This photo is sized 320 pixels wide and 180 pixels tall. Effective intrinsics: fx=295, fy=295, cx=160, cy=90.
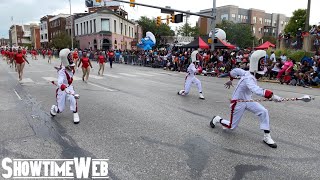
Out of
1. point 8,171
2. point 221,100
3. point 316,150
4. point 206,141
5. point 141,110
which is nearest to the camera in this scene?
point 8,171

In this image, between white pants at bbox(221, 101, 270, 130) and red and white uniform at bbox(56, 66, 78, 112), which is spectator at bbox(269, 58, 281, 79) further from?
red and white uniform at bbox(56, 66, 78, 112)

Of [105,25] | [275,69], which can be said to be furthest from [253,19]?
[275,69]

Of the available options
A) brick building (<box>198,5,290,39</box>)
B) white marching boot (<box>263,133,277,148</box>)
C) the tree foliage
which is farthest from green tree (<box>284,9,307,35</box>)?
white marching boot (<box>263,133,277,148</box>)

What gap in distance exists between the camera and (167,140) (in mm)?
5637

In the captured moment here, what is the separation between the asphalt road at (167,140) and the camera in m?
4.36

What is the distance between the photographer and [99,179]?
13.2 ft

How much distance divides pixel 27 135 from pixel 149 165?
9.55ft

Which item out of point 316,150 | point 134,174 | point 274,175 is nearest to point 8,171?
point 134,174

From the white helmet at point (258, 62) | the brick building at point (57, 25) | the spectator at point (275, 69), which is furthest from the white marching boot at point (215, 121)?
the brick building at point (57, 25)

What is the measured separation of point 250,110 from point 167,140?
69.5 inches

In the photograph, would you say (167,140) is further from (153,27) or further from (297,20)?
(153,27)

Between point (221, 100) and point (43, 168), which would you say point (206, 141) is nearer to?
point (43, 168)

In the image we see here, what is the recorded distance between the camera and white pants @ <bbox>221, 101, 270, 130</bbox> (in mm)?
5605

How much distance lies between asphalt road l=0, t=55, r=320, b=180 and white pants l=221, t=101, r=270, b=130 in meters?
0.23
